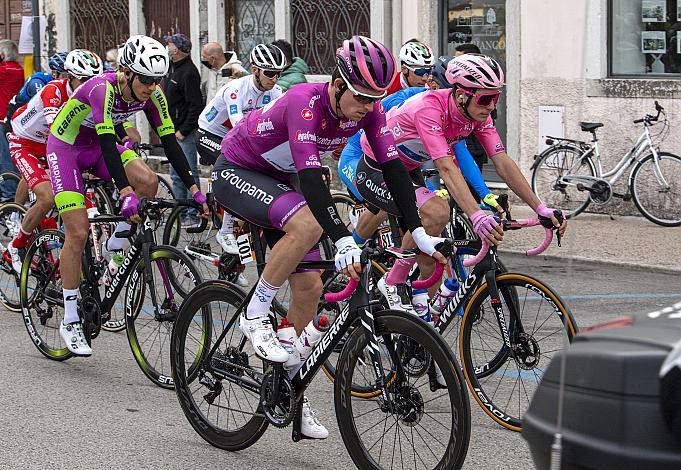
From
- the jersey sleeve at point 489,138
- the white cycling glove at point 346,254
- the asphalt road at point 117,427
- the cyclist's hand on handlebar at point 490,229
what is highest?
the jersey sleeve at point 489,138

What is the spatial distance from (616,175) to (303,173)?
29.7 feet

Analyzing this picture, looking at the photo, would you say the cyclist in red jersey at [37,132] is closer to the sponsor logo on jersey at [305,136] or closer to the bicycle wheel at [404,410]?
the sponsor logo on jersey at [305,136]

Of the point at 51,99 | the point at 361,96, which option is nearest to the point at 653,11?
the point at 51,99

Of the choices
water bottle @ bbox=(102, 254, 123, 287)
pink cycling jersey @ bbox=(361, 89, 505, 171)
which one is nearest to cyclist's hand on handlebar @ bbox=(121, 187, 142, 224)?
water bottle @ bbox=(102, 254, 123, 287)

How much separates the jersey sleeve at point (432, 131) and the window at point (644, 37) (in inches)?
326

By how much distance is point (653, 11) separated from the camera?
46.6 feet

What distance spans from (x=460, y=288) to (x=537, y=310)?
643 millimetres

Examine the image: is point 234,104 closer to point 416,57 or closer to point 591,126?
point 416,57

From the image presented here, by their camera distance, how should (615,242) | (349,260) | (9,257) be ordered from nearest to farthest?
(349,260), (9,257), (615,242)

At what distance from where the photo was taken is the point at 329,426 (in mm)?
6109

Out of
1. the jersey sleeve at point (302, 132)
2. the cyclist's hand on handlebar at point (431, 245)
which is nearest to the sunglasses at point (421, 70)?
the jersey sleeve at point (302, 132)

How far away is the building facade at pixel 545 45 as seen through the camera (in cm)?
1405

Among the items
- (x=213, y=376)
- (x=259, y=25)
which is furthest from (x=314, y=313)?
(x=259, y=25)

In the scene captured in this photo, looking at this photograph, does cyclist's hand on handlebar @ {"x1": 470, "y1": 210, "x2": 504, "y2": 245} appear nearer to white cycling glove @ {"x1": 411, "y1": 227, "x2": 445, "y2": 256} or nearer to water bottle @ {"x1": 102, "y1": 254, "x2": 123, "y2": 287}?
white cycling glove @ {"x1": 411, "y1": 227, "x2": 445, "y2": 256}
